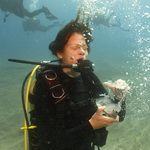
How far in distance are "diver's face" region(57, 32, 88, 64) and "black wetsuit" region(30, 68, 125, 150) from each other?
26 centimetres

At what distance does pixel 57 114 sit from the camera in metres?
2.80

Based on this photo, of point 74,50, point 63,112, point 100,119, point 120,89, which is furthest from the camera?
point 74,50

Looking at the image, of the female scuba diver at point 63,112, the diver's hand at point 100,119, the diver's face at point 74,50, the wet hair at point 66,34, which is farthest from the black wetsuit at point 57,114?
the wet hair at point 66,34

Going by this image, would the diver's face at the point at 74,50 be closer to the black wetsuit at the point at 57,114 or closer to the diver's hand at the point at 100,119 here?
the black wetsuit at the point at 57,114

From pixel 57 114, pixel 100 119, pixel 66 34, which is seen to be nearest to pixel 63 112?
pixel 57 114

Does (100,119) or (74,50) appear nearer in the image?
(100,119)

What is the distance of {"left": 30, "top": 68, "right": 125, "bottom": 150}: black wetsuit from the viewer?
278 cm

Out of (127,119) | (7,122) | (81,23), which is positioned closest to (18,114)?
(7,122)

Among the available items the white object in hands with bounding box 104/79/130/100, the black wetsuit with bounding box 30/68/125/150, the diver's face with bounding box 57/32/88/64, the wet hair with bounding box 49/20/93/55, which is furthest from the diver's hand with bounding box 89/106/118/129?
the wet hair with bounding box 49/20/93/55

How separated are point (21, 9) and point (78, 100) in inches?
648

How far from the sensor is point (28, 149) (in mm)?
2943

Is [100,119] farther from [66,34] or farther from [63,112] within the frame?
[66,34]

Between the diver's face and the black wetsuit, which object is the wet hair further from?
the black wetsuit

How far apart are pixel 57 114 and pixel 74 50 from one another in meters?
0.66
